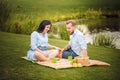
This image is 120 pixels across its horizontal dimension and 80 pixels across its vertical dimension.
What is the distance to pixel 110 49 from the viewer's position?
4.97 m

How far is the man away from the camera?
15.5 ft

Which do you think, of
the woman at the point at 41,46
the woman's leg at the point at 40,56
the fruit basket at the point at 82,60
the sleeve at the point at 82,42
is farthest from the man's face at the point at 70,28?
the woman's leg at the point at 40,56

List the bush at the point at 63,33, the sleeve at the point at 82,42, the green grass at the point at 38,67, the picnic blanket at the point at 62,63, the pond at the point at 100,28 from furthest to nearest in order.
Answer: the pond at the point at 100,28 → the bush at the point at 63,33 → the sleeve at the point at 82,42 → the picnic blanket at the point at 62,63 → the green grass at the point at 38,67

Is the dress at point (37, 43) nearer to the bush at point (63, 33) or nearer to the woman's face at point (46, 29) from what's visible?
the woman's face at point (46, 29)

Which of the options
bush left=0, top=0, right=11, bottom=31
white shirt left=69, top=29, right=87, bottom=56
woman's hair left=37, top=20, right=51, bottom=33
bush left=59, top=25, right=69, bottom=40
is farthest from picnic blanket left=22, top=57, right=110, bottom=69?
bush left=0, top=0, right=11, bottom=31

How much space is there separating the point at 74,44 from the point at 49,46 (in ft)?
1.13

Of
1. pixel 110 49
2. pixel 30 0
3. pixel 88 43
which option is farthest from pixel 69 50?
pixel 30 0

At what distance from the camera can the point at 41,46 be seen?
470 centimetres

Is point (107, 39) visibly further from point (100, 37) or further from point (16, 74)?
point (16, 74)

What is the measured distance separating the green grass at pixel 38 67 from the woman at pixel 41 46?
0.10 m

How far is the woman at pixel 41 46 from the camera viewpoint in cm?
465

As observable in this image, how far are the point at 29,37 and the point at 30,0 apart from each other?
0.58 meters

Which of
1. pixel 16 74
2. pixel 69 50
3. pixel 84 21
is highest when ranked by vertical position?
pixel 84 21

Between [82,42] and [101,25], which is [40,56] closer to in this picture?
[82,42]
